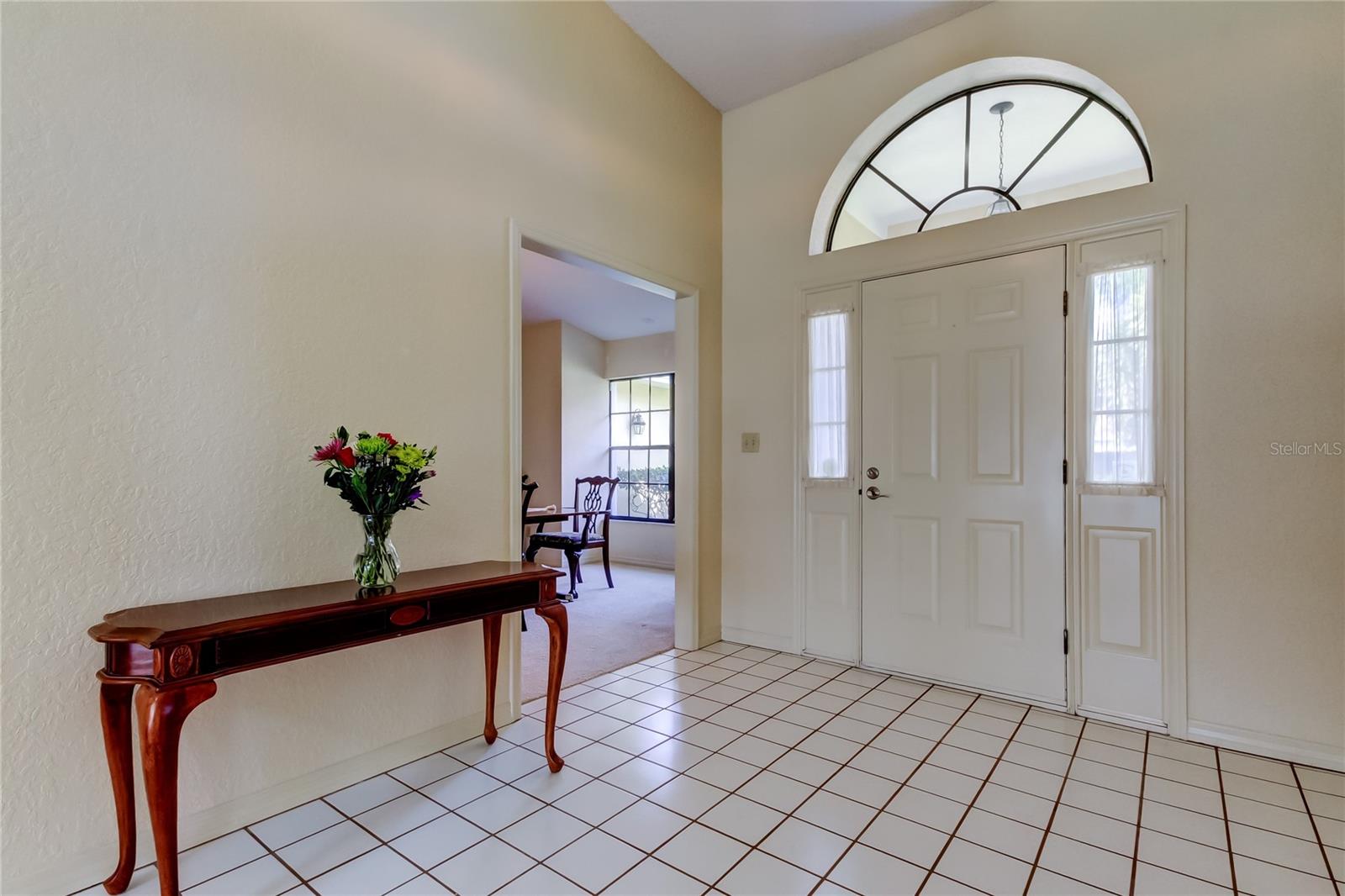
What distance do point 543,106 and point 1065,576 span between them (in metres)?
3.19

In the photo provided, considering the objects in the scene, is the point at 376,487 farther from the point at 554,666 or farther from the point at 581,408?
the point at 581,408

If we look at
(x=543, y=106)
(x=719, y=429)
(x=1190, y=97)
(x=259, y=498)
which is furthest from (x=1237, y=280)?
(x=259, y=498)

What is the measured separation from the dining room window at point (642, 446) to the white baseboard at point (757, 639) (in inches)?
114

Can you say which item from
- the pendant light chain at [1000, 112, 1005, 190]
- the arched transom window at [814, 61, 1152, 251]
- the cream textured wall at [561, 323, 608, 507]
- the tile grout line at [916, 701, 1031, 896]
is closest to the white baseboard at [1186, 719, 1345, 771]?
the tile grout line at [916, 701, 1031, 896]

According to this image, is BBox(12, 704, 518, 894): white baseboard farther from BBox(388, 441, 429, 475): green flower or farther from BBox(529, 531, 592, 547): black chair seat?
BBox(529, 531, 592, 547): black chair seat

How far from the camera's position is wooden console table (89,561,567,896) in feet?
4.64

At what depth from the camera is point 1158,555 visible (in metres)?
2.63

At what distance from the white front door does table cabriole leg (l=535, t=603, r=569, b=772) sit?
6.08ft

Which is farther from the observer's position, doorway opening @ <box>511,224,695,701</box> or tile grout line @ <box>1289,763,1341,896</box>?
doorway opening @ <box>511,224,695,701</box>

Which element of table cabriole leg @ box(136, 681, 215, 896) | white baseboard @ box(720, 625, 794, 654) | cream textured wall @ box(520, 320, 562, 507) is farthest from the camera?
cream textured wall @ box(520, 320, 562, 507)

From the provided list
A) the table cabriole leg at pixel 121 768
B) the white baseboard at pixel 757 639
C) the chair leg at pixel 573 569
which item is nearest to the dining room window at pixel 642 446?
the chair leg at pixel 573 569

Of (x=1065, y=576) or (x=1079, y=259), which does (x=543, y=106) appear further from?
(x=1065, y=576)

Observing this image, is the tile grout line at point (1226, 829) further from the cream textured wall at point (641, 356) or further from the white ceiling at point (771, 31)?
the cream textured wall at point (641, 356)

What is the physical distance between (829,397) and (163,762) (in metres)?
3.14
